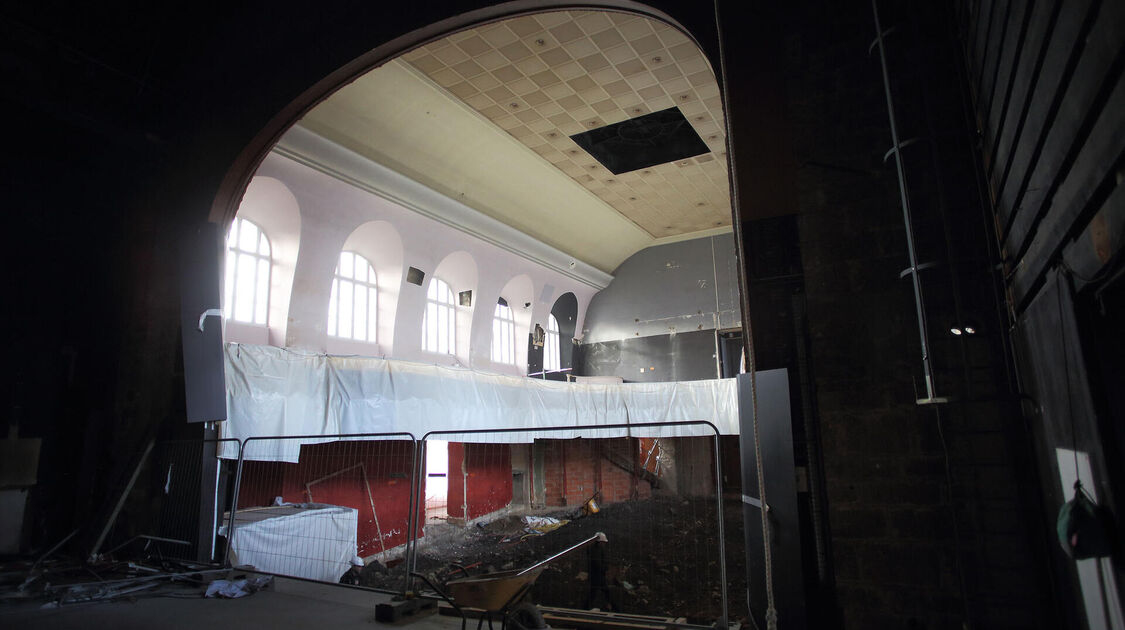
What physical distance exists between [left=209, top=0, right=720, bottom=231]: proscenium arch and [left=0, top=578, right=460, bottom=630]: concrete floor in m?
3.33

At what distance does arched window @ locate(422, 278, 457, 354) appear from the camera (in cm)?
1221

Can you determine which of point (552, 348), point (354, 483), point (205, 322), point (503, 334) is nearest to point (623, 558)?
point (354, 483)

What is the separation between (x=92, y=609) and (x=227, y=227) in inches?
136

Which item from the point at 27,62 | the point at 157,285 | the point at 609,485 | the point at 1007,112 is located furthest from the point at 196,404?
the point at 609,485

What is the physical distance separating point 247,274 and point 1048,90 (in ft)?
30.9

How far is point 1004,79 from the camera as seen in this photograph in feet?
7.29

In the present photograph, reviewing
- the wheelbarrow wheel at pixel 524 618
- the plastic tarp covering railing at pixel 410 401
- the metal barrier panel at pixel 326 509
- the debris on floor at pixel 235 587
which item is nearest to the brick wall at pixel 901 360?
the wheelbarrow wheel at pixel 524 618

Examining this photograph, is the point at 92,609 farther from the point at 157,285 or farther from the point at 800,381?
the point at 800,381

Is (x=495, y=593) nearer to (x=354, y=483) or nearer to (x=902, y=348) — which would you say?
(x=902, y=348)

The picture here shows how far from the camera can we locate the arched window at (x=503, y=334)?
14.1 metres

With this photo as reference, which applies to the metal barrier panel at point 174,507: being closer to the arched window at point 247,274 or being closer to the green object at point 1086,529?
the arched window at point 247,274

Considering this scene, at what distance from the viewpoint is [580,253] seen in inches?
591

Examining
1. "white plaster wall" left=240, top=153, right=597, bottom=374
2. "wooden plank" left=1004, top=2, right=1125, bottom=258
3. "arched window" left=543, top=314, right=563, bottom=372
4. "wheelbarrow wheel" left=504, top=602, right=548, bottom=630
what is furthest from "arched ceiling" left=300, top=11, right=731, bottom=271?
"wheelbarrow wheel" left=504, top=602, right=548, bottom=630

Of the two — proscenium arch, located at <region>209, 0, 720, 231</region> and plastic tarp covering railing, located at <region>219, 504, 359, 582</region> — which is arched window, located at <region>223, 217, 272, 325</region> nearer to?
plastic tarp covering railing, located at <region>219, 504, 359, 582</region>
